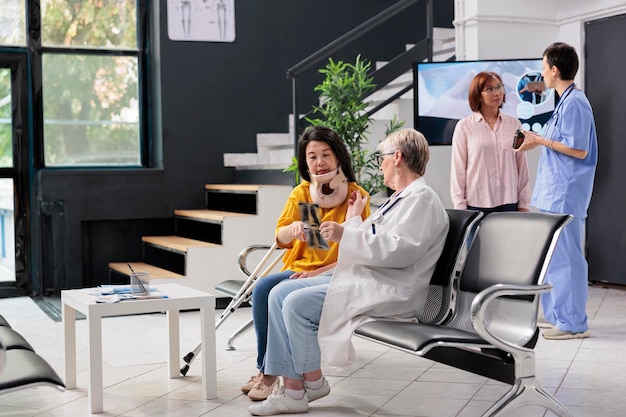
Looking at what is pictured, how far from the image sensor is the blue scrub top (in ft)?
15.5

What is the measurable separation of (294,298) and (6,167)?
4.34 meters

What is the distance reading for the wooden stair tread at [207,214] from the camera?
637cm

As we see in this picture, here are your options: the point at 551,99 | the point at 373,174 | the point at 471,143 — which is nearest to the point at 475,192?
the point at 471,143

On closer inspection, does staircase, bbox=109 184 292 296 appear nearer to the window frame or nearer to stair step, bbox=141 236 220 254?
stair step, bbox=141 236 220 254

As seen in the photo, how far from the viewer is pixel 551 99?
19.1 feet

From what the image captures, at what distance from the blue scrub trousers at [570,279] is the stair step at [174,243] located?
8.18ft

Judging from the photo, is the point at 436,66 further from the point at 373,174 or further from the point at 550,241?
the point at 550,241

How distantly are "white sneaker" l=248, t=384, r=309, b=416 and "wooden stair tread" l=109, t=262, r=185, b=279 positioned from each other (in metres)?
2.81

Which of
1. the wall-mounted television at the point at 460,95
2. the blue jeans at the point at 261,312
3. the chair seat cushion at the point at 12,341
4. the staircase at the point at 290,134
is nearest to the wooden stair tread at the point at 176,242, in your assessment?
the staircase at the point at 290,134

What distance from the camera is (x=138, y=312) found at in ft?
11.9

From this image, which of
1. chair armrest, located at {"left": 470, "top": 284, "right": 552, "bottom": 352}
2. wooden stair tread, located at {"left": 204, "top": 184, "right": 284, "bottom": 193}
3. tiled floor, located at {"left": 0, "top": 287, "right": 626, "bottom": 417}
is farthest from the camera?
Result: wooden stair tread, located at {"left": 204, "top": 184, "right": 284, "bottom": 193}

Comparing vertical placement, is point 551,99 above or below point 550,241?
above

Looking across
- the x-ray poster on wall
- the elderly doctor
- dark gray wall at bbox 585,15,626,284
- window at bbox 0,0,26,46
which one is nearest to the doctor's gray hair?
the elderly doctor

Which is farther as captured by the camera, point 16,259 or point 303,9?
point 303,9
